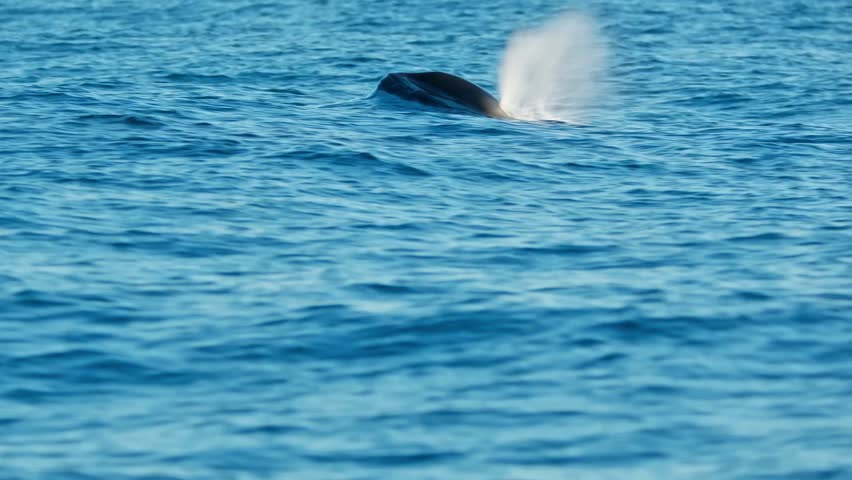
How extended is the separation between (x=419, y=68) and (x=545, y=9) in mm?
14508

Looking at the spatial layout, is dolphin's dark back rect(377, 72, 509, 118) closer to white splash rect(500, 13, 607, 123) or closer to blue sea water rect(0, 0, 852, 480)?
blue sea water rect(0, 0, 852, 480)

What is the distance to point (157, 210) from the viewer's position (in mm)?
17219

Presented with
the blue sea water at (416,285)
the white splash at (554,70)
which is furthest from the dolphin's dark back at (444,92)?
the white splash at (554,70)

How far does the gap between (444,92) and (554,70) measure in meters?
8.41

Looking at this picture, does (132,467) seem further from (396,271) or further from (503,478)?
(396,271)

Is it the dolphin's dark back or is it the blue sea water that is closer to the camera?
the blue sea water

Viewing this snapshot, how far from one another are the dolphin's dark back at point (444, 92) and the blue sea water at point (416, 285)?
1.44 ft

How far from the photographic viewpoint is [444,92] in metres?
24.9

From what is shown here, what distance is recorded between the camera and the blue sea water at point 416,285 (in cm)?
1046

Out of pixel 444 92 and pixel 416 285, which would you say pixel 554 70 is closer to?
pixel 444 92

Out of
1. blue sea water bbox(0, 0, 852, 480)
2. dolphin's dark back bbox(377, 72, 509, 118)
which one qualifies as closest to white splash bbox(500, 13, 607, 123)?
dolphin's dark back bbox(377, 72, 509, 118)

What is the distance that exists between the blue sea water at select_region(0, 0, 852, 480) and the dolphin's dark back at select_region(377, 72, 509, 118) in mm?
440

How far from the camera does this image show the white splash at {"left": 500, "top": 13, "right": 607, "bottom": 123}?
88.3 ft

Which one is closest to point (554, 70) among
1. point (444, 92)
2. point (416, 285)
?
point (444, 92)
